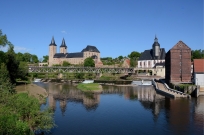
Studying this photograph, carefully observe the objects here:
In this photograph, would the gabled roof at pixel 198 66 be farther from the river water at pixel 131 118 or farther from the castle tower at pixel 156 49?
the castle tower at pixel 156 49

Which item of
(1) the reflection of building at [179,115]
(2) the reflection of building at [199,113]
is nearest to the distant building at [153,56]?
(2) the reflection of building at [199,113]

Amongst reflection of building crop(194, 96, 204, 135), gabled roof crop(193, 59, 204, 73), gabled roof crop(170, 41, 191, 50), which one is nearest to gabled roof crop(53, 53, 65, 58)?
→ gabled roof crop(170, 41, 191, 50)

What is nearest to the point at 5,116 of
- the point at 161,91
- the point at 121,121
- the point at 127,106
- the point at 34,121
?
the point at 34,121

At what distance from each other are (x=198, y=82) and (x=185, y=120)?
20235mm

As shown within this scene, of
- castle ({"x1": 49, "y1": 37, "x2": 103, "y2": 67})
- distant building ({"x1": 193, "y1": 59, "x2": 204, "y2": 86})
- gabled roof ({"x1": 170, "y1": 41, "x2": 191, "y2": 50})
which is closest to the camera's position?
distant building ({"x1": 193, "y1": 59, "x2": 204, "y2": 86})

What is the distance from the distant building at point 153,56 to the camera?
88250 millimetres

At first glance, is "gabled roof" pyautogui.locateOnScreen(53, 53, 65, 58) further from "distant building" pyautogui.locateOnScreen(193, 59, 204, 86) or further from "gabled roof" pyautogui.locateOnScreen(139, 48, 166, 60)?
"distant building" pyautogui.locateOnScreen(193, 59, 204, 86)

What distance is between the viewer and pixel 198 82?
4106 centimetres

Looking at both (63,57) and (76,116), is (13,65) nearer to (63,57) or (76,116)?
(76,116)

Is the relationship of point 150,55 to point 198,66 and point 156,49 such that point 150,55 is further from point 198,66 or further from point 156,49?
point 198,66

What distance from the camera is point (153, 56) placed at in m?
90.7

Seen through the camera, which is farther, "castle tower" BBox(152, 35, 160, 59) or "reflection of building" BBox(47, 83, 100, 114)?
"castle tower" BBox(152, 35, 160, 59)

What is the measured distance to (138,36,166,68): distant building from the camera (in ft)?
290

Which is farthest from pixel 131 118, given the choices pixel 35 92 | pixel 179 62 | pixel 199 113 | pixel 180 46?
pixel 180 46
